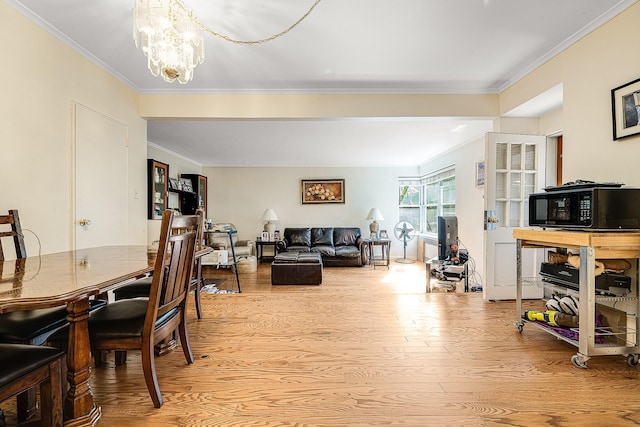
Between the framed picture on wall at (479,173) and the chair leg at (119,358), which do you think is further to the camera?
the framed picture on wall at (479,173)

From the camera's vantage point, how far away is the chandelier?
69.4 inches

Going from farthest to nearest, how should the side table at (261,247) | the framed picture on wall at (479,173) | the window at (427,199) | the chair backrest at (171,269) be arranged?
the side table at (261,247)
the window at (427,199)
the framed picture on wall at (479,173)
the chair backrest at (171,269)

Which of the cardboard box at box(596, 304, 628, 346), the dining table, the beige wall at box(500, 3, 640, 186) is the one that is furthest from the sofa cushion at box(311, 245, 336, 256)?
the dining table

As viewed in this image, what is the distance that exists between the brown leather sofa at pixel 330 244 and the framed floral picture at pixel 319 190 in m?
0.72

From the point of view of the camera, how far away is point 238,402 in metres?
1.47

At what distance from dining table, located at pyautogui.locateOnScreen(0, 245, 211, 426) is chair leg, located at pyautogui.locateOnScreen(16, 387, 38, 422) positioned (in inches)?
10.8

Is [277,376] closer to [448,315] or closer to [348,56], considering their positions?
[448,315]

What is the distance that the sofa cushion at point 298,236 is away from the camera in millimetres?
6755

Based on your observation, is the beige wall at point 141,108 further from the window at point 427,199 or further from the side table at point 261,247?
the side table at point 261,247

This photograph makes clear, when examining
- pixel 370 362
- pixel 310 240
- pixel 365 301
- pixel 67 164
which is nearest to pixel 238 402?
pixel 370 362

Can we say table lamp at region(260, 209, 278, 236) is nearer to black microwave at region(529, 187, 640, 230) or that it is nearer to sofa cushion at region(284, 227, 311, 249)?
sofa cushion at region(284, 227, 311, 249)

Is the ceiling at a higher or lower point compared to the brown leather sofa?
higher

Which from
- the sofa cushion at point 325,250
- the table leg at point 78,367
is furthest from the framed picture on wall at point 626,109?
the sofa cushion at point 325,250

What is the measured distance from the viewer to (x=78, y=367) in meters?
1.20
